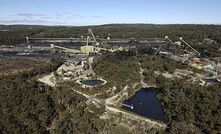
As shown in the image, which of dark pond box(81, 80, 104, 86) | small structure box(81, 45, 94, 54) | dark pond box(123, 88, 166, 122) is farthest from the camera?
small structure box(81, 45, 94, 54)

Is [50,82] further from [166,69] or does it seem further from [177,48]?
[177,48]

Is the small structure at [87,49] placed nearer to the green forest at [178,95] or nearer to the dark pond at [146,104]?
the green forest at [178,95]

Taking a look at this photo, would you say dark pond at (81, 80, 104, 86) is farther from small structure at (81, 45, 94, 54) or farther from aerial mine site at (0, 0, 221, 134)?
small structure at (81, 45, 94, 54)

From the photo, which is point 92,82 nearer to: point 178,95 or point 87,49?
point 178,95

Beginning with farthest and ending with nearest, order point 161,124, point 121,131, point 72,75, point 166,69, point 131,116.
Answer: point 166,69
point 72,75
point 131,116
point 161,124
point 121,131

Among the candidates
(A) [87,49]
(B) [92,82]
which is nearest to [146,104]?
(B) [92,82]

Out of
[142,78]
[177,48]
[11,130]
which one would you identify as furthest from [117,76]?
[177,48]

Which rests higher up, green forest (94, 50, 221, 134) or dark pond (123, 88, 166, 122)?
green forest (94, 50, 221, 134)

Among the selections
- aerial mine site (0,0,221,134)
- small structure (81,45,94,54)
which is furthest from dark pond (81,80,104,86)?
small structure (81,45,94,54)
